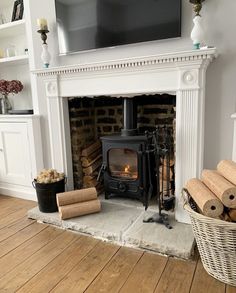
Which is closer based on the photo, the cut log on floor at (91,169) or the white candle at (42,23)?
the white candle at (42,23)

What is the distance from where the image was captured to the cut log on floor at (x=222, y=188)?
1328mm

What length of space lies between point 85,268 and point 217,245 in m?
0.82

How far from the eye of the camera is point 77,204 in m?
2.16

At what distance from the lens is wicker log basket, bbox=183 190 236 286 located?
1350 mm

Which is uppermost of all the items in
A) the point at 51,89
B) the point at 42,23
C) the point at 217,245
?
the point at 42,23

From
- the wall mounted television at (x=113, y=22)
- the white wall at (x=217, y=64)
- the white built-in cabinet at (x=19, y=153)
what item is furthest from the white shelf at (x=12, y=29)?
the white wall at (x=217, y=64)

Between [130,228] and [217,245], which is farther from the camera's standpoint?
[130,228]

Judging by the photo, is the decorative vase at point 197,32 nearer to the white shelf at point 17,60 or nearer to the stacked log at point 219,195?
the stacked log at point 219,195

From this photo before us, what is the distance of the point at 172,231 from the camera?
6.05 ft

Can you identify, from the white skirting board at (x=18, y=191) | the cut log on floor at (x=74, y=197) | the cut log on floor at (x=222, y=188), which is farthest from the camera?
the white skirting board at (x=18, y=191)

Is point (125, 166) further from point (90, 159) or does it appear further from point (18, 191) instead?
point (18, 191)

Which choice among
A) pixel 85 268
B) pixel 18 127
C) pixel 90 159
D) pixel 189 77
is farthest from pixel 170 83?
pixel 18 127

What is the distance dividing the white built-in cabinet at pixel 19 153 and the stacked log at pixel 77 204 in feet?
2.02

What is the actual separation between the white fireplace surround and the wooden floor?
51 centimetres
